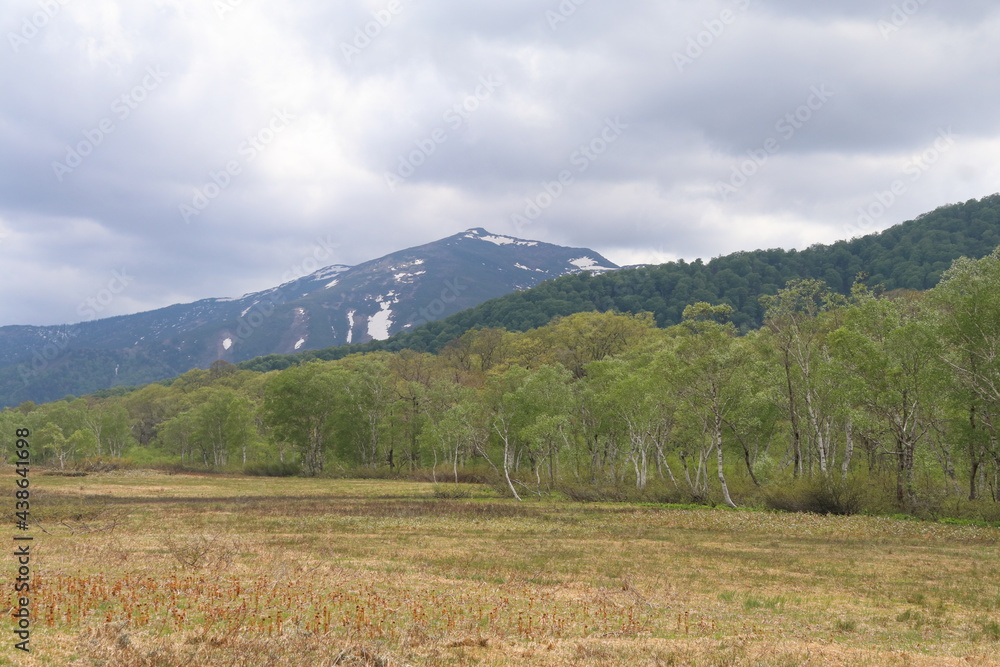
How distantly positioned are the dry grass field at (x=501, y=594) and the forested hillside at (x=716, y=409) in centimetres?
1023

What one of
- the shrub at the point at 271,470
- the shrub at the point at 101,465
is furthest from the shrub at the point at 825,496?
the shrub at the point at 101,465

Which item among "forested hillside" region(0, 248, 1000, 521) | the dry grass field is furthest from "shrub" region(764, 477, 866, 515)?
the dry grass field

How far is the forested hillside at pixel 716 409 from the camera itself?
141 ft

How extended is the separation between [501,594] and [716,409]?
3751 centimetres

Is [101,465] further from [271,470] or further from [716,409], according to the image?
[716,409]

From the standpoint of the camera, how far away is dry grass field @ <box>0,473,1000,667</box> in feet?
39.2

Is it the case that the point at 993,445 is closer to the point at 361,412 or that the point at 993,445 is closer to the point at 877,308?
the point at 877,308

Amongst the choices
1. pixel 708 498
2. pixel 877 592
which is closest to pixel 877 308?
pixel 708 498

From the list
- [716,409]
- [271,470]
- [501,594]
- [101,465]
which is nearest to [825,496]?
[716,409]

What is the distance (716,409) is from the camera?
50.6m

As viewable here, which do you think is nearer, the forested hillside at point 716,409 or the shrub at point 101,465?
the forested hillside at point 716,409

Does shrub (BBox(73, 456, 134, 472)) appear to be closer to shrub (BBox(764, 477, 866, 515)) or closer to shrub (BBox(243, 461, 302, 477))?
shrub (BBox(243, 461, 302, 477))

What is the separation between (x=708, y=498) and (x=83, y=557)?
152 feet

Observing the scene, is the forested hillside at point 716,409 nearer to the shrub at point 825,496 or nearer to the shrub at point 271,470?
the shrub at point 825,496
